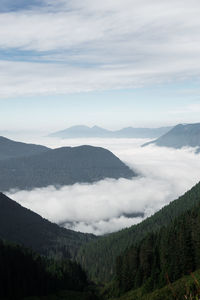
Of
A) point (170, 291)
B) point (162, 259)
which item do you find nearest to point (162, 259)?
point (162, 259)

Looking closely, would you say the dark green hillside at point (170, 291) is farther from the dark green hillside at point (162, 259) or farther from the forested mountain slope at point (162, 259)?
the dark green hillside at point (162, 259)

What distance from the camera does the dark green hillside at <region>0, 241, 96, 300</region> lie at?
9538cm

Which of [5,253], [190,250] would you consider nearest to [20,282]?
[5,253]

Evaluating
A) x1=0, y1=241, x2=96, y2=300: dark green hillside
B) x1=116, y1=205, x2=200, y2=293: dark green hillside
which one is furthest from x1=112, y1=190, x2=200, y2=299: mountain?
x1=0, y1=241, x2=96, y2=300: dark green hillside

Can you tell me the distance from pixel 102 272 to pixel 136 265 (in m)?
87.8

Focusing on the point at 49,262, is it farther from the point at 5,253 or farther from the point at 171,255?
the point at 171,255

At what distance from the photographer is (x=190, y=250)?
305 feet

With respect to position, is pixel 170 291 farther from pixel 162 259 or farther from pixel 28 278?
pixel 28 278

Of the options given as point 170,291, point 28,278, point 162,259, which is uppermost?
point 170,291

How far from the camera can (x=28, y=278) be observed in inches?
4072

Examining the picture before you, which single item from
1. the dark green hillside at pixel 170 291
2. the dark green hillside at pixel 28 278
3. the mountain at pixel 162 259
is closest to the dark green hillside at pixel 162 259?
the mountain at pixel 162 259

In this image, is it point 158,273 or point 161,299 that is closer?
point 161,299

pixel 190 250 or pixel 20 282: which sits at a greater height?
pixel 190 250

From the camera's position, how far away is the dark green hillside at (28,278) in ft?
313
